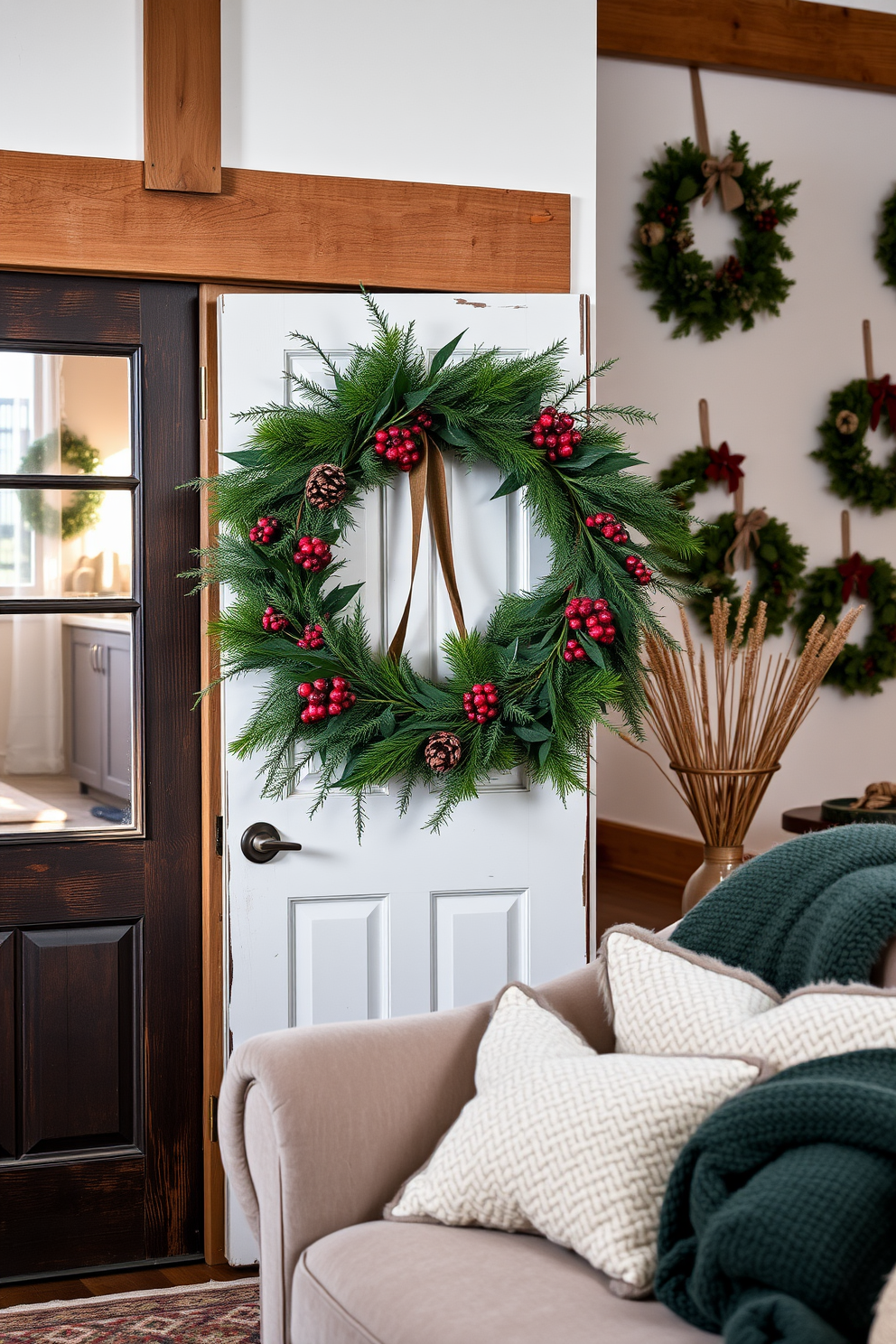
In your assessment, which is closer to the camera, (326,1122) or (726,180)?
(326,1122)

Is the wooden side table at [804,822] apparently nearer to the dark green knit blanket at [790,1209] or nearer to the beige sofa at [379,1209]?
the beige sofa at [379,1209]

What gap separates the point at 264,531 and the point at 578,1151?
1.30m

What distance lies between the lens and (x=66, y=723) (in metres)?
2.52

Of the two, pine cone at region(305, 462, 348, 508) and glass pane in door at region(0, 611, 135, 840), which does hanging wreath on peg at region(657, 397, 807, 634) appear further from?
glass pane in door at region(0, 611, 135, 840)

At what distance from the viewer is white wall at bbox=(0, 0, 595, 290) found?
2.38m

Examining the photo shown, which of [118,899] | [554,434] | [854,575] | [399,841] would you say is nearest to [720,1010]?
[399,841]

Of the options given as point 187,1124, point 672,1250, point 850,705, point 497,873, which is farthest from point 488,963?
point 850,705

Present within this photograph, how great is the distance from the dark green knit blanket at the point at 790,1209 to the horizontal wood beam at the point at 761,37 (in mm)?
3471

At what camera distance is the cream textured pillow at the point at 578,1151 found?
1.42m

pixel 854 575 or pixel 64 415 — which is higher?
pixel 64 415

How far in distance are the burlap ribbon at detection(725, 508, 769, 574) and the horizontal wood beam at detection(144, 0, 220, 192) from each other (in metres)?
2.31

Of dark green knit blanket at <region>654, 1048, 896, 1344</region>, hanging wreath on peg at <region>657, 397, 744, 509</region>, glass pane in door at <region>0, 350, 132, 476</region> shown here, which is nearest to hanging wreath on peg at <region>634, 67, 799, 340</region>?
hanging wreath on peg at <region>657, 397, 744, 509</region>

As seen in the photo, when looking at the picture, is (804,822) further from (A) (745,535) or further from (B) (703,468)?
(B) (703,468)

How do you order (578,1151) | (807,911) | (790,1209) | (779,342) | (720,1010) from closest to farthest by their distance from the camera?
(790,1209)
(578,1151)
(720,1010)
(807,911)
(779,342)
